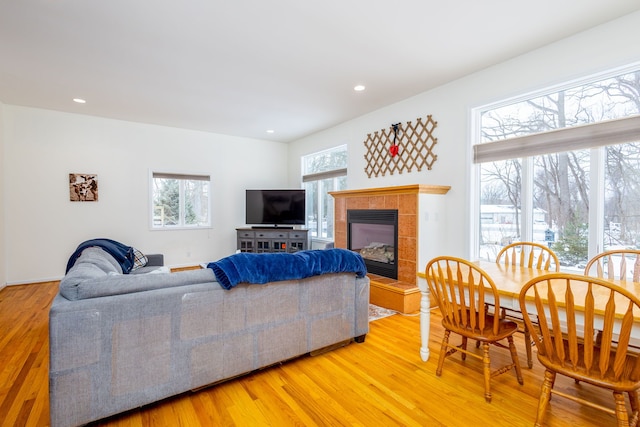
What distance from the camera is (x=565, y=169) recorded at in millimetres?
2836

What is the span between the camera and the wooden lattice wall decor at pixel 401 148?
12.8 ft

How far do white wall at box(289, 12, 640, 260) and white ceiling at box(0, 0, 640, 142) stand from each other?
0.13 metres

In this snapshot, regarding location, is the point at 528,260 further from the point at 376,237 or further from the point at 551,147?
the point at 376,237

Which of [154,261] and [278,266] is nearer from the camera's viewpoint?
[278,266]

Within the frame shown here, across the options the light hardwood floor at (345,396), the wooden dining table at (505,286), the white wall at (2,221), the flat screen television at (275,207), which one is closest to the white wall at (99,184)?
the white wall at (2,221)

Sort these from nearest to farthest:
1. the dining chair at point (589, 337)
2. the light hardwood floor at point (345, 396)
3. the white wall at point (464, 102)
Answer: the dining chair at point (589, 337)
the light hardwood floor at point (345, 396)
the white wall at point (464, 102)

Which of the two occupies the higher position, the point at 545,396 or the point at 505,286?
the point at 505,286

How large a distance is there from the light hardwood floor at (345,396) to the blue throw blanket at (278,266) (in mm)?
681

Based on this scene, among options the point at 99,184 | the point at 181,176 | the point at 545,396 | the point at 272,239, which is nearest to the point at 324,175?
the point at 272,239

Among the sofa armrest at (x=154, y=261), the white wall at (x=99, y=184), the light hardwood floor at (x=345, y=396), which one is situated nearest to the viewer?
the light hardwood floor at (x=345, y=396)

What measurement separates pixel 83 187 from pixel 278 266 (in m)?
4.42

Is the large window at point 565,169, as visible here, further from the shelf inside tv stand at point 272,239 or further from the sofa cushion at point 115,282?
the shelf inside tv stand at point 272,239

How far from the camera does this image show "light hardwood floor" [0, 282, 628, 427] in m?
1.68

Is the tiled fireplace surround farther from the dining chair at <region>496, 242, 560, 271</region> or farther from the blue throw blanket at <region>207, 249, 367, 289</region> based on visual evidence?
the blue throw blanket at <region>207, 249, 367, 289</region>
